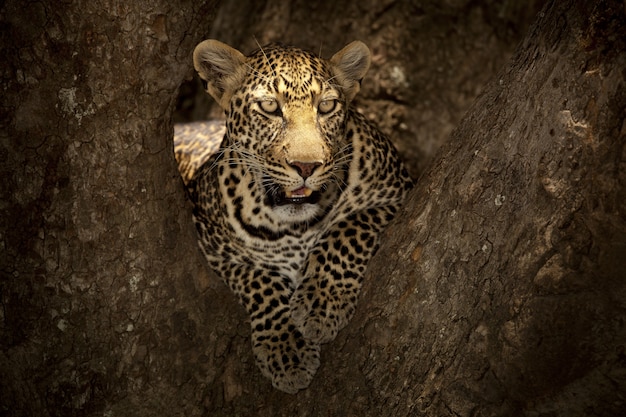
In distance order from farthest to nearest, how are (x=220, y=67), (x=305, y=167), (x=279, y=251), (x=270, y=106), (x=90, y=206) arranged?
(x=279, y=251) < (x=220, y=67) < (x=270, y=106) < (x=305, y=167) < (x=90, y=206)

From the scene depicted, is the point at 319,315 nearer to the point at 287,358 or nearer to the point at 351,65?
the point at 287,358

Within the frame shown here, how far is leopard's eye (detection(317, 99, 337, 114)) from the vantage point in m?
4.19

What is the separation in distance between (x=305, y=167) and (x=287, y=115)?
0.36 m

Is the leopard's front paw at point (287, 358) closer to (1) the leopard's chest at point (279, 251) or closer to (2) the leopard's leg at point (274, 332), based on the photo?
(2) the leopard's leg at point (274, 332)

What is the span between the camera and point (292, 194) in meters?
4.19

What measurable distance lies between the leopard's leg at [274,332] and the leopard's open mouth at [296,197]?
0.53 meters

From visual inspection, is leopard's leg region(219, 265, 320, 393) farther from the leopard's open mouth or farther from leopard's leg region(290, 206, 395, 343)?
the leopard's open mouth

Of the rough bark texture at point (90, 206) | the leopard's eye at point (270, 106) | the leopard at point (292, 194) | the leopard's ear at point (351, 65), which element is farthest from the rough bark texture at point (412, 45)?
the rough bark texture at point (90, 206)

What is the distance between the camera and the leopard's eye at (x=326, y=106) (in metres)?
4.19

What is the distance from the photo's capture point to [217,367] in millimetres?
4199

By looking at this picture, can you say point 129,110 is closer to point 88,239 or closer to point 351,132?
point 88,239

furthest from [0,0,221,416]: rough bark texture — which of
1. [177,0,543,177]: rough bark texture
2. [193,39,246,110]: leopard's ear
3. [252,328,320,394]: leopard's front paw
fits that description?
[177,0,543,177]: rough bark texture

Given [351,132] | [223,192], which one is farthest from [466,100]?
[223,192]

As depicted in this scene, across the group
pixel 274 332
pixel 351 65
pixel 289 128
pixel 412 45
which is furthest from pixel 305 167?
pixel 412 45
